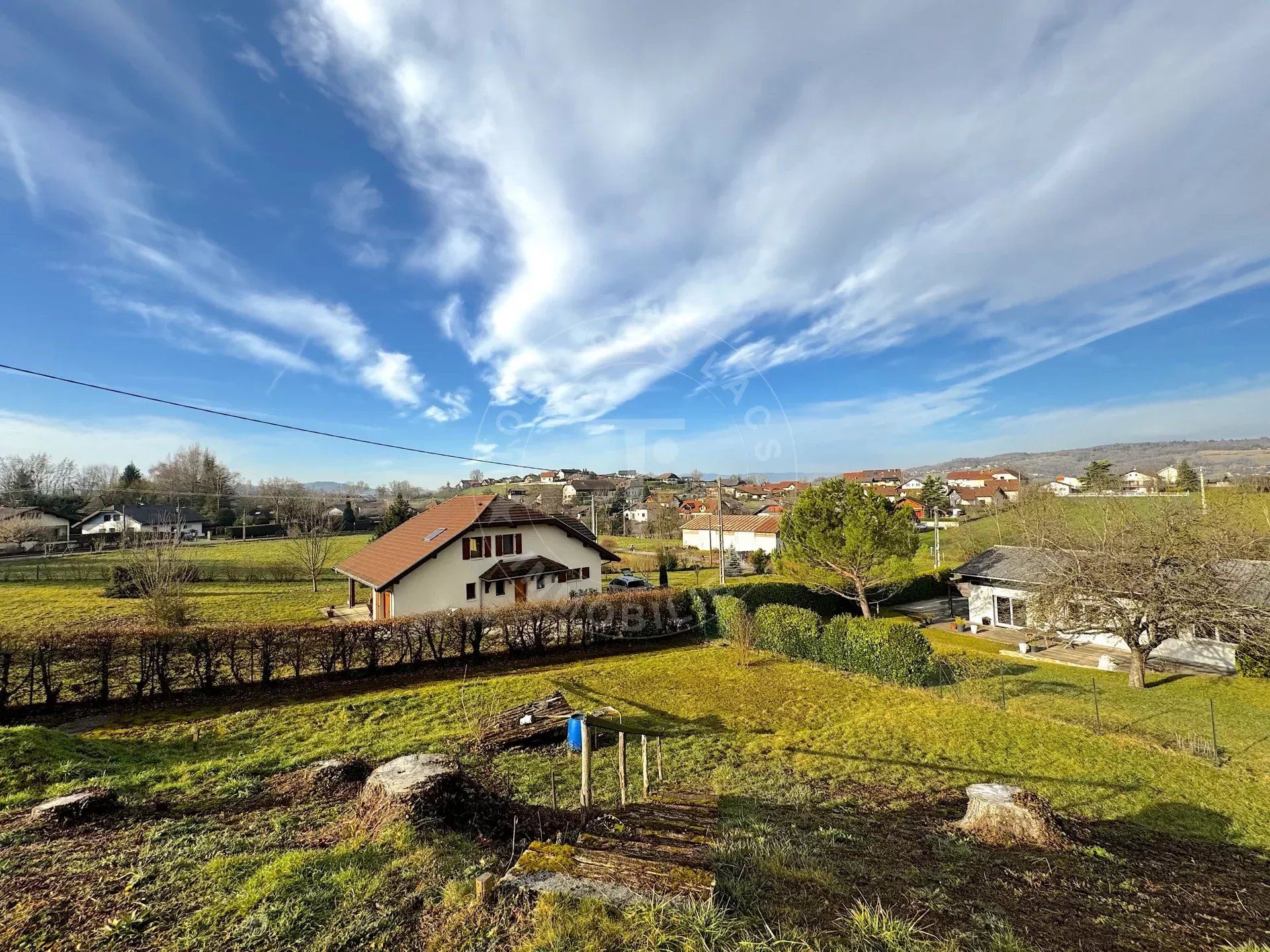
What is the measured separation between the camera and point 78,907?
2922 mm

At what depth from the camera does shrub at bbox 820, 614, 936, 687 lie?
1290cm

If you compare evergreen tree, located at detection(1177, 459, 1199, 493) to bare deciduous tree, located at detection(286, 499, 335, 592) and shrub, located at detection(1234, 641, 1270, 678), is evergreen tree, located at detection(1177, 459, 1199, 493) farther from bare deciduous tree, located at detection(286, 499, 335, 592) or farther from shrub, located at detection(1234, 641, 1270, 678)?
bare deciduous tree, located at detection(286, 499, 335, 592)

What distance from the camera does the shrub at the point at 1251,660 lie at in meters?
14.1

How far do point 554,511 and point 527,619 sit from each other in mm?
8359

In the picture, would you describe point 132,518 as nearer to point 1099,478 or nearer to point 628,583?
point 628,583

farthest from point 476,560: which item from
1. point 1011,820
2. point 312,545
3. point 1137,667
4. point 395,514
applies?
point 395,514

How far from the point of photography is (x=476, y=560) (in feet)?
62.8

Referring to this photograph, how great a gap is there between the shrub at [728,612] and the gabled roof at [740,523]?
2418 cm

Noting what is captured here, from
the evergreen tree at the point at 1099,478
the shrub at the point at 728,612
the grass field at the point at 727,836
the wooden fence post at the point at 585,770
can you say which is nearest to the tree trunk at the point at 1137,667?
the grass field at the point at 727,836

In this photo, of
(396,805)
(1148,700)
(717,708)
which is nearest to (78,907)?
(396,805)

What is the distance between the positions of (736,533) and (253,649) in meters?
37.9

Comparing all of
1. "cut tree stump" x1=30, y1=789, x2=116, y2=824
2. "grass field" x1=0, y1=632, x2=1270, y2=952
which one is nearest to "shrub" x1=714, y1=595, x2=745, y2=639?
"grass field" x1=0, y1=632, x2=1270, y2=952

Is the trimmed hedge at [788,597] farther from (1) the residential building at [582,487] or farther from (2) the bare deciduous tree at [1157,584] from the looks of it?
(1) the residential building at [582,487]

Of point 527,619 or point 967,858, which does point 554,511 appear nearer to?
point 527,619
